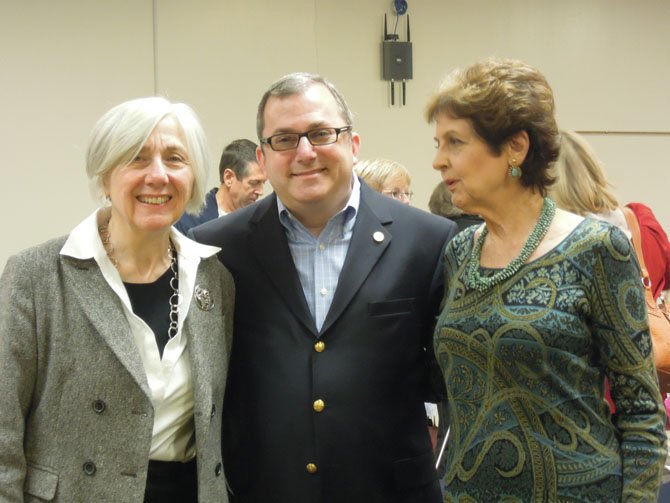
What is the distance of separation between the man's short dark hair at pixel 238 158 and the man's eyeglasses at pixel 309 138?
2418 millimetres

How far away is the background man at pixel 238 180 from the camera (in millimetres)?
4414

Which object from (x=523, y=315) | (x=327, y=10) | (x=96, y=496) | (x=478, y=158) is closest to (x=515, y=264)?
(x=523, y=315)

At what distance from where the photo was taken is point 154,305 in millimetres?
1808

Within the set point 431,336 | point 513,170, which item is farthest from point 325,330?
point 513,170

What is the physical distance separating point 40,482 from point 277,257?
0.79 meters

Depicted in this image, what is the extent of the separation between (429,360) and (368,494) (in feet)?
1.26

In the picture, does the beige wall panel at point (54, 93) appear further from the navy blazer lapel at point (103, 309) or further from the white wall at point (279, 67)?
the navy blazer lapel at point (103, 309)

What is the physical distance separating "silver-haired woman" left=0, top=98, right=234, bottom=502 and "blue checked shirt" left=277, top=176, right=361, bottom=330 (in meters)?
0.24

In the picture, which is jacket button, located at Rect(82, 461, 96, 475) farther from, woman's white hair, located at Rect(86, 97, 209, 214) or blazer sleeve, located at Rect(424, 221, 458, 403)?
blazer sleeve, located at Rect(424, 221, 458, 403)

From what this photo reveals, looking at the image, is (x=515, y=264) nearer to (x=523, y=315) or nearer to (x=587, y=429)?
(x=523, y=315)

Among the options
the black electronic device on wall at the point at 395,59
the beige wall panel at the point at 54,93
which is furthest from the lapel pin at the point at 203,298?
the black electronic device on wall at the point at 395,59

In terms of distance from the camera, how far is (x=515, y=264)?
160 centimetres

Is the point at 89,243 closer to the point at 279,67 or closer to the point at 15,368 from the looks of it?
the point at 15,368

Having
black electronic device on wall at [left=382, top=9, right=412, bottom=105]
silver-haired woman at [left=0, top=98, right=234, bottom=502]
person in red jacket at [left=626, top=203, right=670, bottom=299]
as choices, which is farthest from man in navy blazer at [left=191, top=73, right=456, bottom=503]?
black electronic device on wall at [left=382, top=9, right=412, bottom=105]
